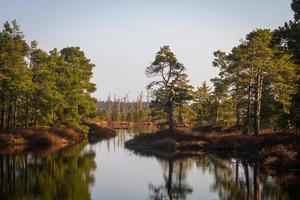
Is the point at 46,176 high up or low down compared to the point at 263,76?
down

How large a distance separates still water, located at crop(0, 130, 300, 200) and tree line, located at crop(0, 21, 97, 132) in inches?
653

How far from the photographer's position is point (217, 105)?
72750 millimetres

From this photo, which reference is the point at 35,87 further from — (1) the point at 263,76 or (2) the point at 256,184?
(2) the point at 256,184

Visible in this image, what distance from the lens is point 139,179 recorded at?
30.2 meters

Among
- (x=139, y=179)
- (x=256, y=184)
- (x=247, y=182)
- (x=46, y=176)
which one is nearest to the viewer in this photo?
(x=256, y=184)

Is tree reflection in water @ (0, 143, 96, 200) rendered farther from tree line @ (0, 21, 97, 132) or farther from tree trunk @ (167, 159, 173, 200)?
tree line @ (0, 21, 97, 132)

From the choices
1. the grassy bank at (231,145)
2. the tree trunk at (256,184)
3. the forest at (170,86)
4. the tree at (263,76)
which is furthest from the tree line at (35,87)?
the tree trunk at (256,184)

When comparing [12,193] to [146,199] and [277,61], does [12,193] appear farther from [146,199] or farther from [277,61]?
[277,61]

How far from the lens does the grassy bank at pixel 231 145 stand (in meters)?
35.8

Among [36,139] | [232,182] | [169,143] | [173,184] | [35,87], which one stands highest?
[35,87]

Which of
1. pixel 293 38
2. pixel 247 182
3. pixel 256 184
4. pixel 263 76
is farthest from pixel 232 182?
pixel 263 76

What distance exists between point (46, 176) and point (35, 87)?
3178 centimetres

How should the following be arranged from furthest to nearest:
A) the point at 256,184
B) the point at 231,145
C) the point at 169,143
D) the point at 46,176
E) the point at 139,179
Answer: the point at 169,143 < the point at 231,145 < the point at 46,176 < the point at 139,179 < the point at 256,184

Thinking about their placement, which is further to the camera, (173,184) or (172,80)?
(172,80)
